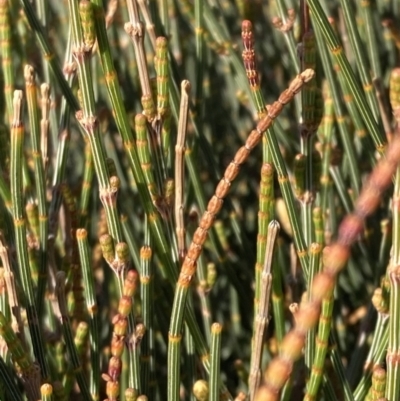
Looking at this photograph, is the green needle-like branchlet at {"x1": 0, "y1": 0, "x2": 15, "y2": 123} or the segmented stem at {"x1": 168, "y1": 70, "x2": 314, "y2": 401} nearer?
the segmented stem at {"x1": 168, "y1": 70, "x2": 314, "y2": 401}

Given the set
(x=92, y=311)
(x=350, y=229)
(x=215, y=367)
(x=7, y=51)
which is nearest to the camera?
(x=350, y=229)

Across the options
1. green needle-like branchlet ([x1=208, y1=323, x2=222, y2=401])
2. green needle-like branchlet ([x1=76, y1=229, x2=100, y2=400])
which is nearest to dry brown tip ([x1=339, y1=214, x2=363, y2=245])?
green needle-like branchlet ([x1=208, y1=323, x2=222, y2=401])

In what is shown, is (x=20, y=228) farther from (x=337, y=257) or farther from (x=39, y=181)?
(x=337, y=257)

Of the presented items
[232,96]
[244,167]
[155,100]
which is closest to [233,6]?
[232,96]

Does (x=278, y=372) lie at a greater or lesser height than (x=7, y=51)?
lesser

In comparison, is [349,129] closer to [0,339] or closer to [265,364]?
[265,364]

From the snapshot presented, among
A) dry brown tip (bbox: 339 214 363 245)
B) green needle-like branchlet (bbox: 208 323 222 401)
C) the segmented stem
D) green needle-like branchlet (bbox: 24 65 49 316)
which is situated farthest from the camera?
green needle-like branchlet (bbox: 24 65 49 316)

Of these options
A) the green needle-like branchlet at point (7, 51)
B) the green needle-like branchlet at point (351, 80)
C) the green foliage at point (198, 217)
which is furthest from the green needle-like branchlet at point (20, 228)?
the green needle-like branchlet at point (351, 80)

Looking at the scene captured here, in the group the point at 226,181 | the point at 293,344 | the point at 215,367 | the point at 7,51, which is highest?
the point at 7,51

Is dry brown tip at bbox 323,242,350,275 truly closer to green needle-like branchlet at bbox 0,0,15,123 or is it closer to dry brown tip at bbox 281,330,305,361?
dry brown tip at bbox 281,330,305,361

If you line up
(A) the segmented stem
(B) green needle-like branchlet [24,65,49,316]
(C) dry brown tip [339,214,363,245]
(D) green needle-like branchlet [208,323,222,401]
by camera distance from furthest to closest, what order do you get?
(B) green needle-like branchlet [24,65,49,316], (D) green needle-like branchlet [208,323,222,401], (A) the segmented stem, (C) dry brown tip [339,214,363,245]

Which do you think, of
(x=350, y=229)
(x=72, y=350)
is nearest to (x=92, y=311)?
(x=72, y=350)
